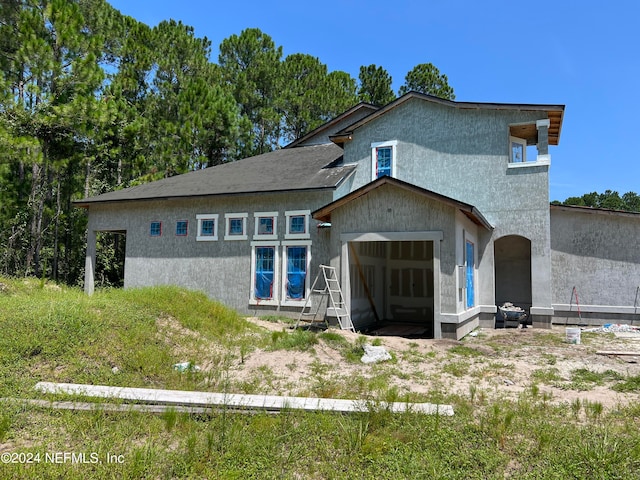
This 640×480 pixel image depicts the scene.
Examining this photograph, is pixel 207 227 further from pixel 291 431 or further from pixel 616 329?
pixel 616 329

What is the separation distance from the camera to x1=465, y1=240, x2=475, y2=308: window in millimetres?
13200

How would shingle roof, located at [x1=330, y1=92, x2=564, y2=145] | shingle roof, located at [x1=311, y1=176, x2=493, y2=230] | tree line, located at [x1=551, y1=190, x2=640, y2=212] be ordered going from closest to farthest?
shingle roof, located at [x1=311, y1=176, x2=493, y2=230] → shingle roof, located at [x1=330, y1=92, x2=564, y2=145] → tree line, located at [x1=551, y1=190, x2=640, y2=212]

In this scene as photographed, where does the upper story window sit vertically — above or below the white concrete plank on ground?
above

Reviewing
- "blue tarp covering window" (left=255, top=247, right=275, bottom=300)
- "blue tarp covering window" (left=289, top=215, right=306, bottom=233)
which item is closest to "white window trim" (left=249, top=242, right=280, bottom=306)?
"blue tarp covering window" (left=255, top=247, right=275, bottom=300)

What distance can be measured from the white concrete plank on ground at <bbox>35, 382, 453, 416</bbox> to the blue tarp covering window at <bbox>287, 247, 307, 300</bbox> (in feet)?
29.1

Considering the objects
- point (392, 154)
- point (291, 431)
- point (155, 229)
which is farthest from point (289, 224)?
point (291, 431)

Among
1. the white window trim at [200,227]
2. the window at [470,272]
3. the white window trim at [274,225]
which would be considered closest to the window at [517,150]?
the window at [470,272]

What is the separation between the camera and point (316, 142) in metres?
21.9

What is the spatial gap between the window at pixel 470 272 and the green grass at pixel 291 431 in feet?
17.9

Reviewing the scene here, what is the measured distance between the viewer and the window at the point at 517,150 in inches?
592

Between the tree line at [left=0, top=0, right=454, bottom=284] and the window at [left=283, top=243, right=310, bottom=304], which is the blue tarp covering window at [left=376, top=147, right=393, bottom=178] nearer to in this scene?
the window at [left=283, top=243, right=310, bottom=304]

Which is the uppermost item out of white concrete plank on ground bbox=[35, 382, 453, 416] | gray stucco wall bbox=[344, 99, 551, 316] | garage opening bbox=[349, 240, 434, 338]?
gray stucco wall bbox=[344, 99, 551, 316]

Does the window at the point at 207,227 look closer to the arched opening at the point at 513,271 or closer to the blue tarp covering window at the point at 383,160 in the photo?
the blue tarp covering window at the point at 383,160

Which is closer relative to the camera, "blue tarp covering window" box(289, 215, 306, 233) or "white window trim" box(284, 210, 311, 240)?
"white window trim" box(284, 210, 311, 240)
